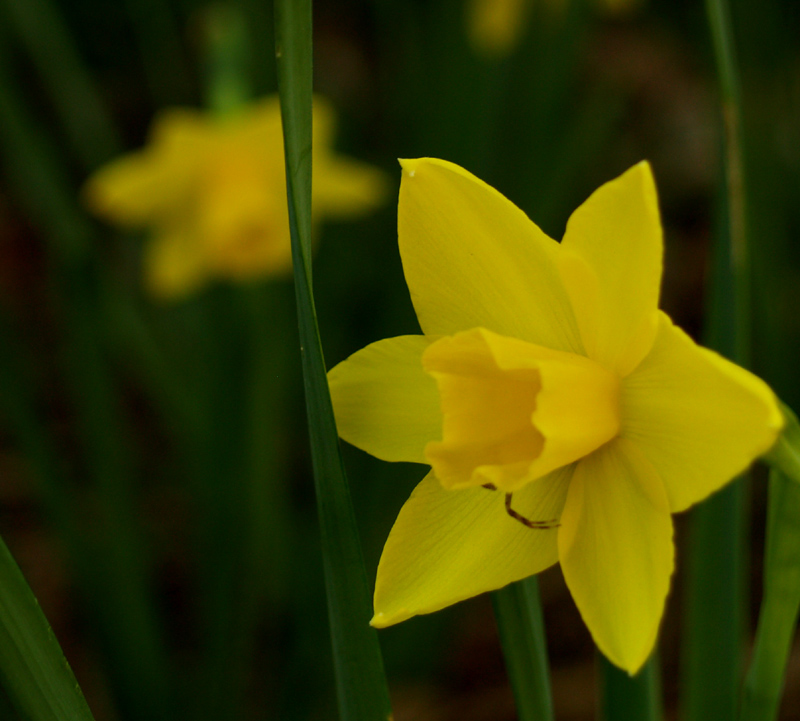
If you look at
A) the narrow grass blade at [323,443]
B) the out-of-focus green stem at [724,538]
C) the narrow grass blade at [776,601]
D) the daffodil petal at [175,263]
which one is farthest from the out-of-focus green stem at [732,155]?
the daffodil petal at [175,263]

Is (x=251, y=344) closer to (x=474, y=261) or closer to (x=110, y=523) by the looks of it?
(x=110, y=523)

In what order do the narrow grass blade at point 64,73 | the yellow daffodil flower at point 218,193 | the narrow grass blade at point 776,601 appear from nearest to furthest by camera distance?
the narrow grass blade at point 776,601
the yellow daffodil flower at point 218,193
the narrow grass blade at point 64,73

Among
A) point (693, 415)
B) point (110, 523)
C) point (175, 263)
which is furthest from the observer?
point (175, 263)

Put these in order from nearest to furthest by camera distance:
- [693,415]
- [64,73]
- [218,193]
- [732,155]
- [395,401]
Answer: [693,415] < [395,401] < [732,155] < [218,193] < [64,73]

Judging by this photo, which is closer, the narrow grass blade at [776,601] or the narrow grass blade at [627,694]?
the narrow grass blade at [776,601]

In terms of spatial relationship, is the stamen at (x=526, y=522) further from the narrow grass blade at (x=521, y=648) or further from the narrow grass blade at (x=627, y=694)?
the narrow grass blade at (x=627, y=694)

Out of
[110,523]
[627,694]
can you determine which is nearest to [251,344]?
[110,523]

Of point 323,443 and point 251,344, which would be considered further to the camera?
point 251,344

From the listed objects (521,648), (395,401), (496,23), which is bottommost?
(521,648)
